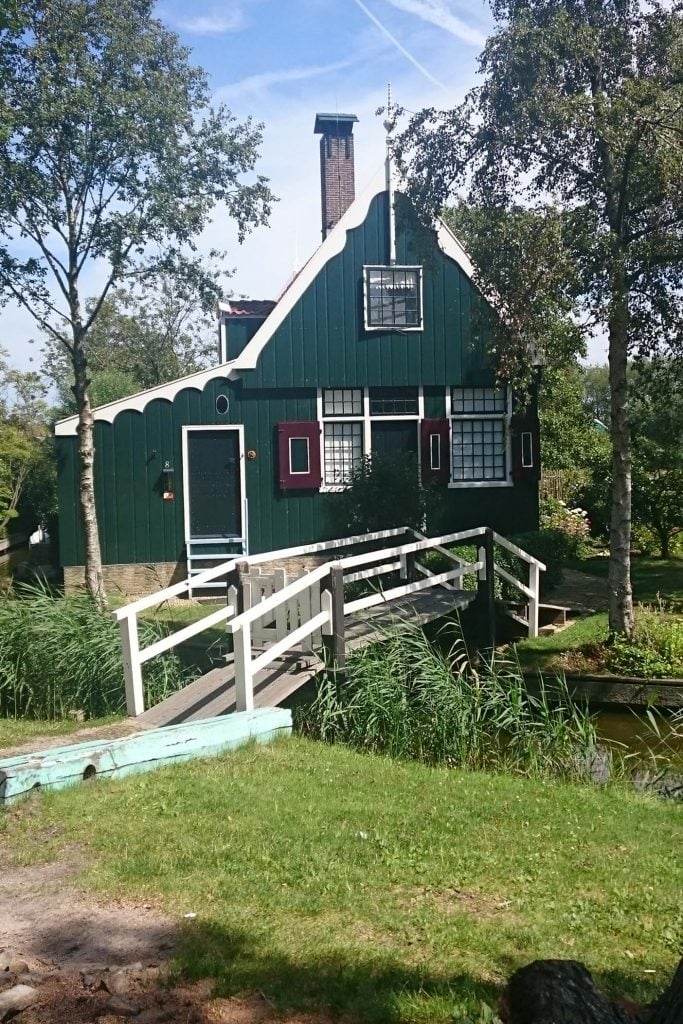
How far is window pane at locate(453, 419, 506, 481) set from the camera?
17.3 meters

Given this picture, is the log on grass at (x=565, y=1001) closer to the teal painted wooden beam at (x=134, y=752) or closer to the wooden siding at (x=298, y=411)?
the teal painted wooden beam at (x=134, y=752)

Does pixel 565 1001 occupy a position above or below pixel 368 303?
below

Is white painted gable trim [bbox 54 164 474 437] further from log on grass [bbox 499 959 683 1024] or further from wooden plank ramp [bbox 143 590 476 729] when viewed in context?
log on grass [bbox 499 959 683 1024]

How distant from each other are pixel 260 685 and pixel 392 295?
33.5 feet

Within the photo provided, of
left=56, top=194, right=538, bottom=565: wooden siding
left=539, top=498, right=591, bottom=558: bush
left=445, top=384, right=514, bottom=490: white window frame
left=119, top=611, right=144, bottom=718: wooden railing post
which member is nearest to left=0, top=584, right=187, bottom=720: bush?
left=119, top=611, right=144, bottom=718: wooden railing post

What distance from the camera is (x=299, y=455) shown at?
16578mm

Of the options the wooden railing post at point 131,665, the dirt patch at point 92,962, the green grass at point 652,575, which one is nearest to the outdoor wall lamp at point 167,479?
the green grass at point 652,575

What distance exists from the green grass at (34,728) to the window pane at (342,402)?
31.7 ft

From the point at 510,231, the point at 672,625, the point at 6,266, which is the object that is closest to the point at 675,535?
the point at 672,625

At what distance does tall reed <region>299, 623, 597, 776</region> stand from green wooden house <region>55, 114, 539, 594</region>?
8.45 metres

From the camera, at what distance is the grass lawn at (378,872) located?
11.6 ft

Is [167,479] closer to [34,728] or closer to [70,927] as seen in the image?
[34,728]

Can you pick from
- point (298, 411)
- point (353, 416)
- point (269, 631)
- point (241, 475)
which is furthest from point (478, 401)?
point (269, 631)

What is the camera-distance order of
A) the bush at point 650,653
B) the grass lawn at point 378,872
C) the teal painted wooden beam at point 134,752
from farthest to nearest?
the bush at point 650,653 < the teal painted wooden beam at point 134,752 < the grass lawn at point 378,872
